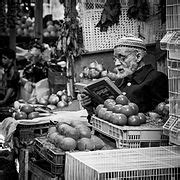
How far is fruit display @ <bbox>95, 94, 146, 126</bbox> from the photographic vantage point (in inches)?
192

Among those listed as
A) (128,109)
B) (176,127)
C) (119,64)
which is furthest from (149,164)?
(119,64)

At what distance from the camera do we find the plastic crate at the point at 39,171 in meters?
4.85

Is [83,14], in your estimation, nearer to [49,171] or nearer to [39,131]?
[39,131]

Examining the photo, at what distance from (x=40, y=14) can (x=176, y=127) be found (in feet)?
20.2

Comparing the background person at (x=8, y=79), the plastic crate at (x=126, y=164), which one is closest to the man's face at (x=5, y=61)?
the background person at (x=8, y=79)

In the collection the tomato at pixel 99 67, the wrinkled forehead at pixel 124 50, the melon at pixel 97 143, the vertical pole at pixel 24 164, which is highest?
the wrinkled forehead at pixel 124 50

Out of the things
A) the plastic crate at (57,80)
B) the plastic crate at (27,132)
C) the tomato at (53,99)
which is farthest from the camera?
the plastic crate at (57,80)

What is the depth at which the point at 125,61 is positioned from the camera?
18.9 ft

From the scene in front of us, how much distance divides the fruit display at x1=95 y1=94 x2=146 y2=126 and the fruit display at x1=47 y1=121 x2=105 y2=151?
24 centimetres

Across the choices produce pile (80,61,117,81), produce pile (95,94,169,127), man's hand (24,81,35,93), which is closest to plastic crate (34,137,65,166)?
produce pile (95,94,169,127)

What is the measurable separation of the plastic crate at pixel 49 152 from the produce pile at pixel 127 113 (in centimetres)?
57

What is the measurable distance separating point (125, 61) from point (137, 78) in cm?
24

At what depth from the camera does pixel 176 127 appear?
158 inches

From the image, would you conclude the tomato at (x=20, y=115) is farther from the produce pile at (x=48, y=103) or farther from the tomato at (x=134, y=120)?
the tomato at (x=134, y=120)
